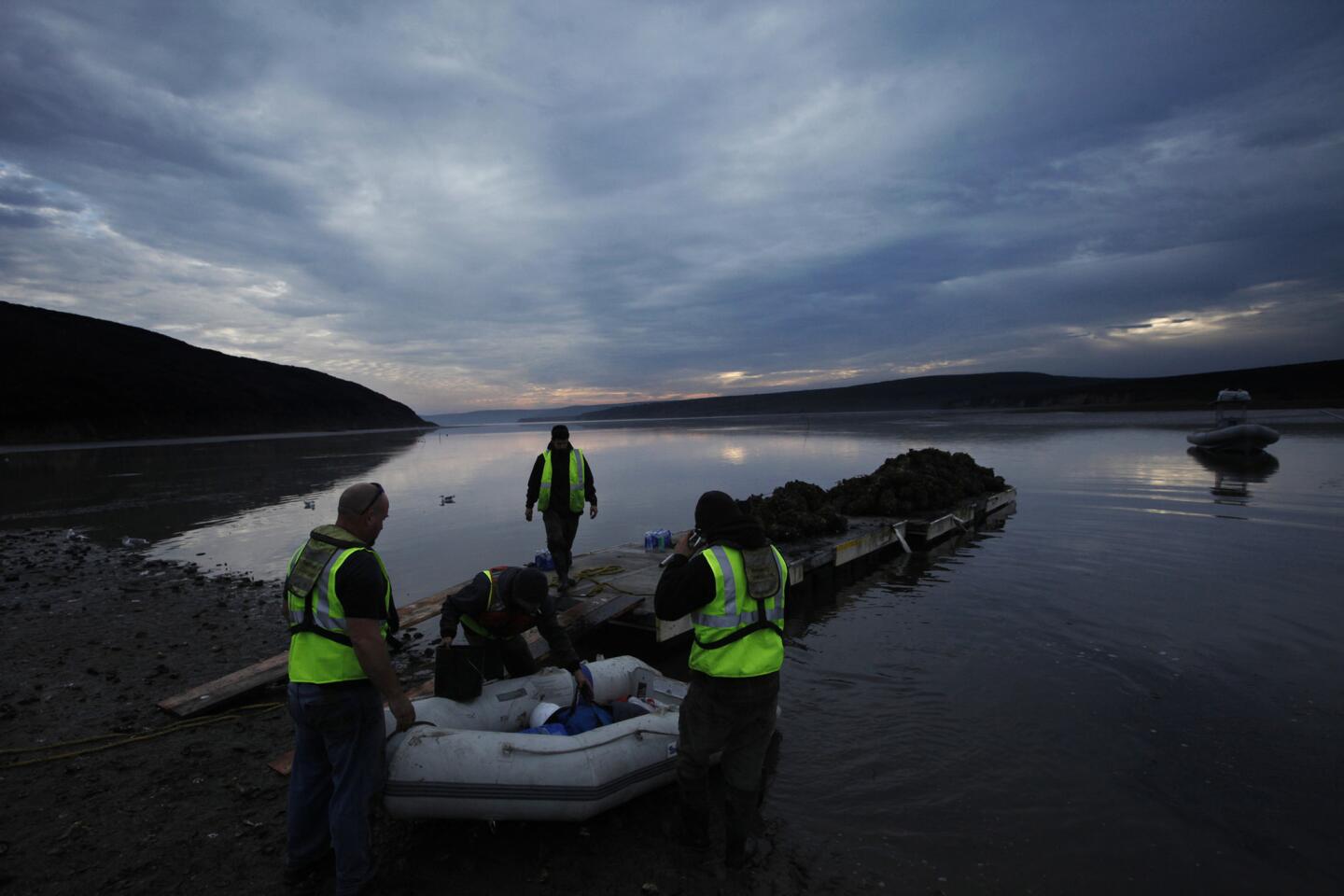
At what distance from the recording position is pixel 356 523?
343 cm

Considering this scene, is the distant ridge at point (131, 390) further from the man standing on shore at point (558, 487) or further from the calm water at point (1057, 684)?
the man standing on shore at point (558, 487)

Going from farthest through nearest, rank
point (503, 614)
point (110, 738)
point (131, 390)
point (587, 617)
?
point (131, 390) → point (587, 617) → point (110, 738) → point (503, 614)

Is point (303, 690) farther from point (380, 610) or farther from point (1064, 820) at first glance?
point (1064, 820)

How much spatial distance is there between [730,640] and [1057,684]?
522cm

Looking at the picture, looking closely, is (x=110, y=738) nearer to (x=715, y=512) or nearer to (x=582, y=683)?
(x=582, y=683)

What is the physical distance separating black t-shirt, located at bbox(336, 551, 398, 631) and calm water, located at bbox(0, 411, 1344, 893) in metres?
3.38

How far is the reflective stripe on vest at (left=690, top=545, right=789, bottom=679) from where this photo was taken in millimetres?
3686

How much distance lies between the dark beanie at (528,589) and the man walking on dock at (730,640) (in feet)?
4.39

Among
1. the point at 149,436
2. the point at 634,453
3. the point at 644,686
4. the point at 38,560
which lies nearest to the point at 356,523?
the point at 644,686

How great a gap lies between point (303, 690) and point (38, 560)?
1410cm

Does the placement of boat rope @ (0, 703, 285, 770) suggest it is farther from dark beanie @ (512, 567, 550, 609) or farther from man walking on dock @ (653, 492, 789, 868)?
man walking on dock @ (653, 492, 789, 868)

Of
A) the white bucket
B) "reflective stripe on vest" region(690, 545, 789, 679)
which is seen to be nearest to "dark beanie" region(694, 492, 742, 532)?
"reflective stripe on vest" region(690, 545, 789, 679)

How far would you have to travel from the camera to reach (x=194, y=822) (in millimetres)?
4383

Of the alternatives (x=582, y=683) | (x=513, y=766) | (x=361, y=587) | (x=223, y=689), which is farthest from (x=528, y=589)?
(x=223, y=689)
